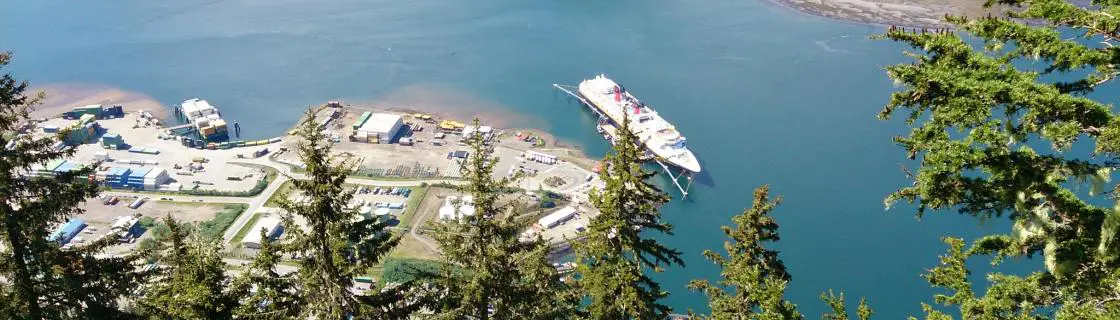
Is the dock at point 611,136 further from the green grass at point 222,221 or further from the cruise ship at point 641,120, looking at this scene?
the green grass at point 222,221

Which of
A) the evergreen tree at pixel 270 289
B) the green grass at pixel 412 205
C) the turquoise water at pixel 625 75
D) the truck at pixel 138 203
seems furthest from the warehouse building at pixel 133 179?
the evergreen tree at pixel 270 289

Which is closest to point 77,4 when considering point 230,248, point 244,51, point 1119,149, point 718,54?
point 244,51

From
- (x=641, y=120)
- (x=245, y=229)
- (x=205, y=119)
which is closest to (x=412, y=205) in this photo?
(x=245, y=229)

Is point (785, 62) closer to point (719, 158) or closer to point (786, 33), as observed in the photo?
point (786, 33)

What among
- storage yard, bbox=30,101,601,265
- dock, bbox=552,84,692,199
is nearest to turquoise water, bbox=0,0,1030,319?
dock, bbox=552,84,692,199

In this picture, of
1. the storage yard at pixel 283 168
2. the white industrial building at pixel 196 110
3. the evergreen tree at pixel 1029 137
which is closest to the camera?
the evergreen tree at pixel 1029 137

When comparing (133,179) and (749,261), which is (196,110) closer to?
(133,179)

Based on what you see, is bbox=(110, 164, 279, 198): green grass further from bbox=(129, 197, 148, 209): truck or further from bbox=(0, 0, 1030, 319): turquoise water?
bbox=(0, 0, 1030, 319): turquoise water
